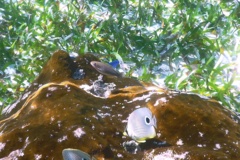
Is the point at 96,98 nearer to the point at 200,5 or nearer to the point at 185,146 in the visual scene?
the point at 185,146

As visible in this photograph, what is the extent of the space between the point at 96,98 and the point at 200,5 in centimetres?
338

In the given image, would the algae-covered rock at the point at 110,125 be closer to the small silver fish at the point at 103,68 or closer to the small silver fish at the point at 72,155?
the small silver fish at the point at 103,68

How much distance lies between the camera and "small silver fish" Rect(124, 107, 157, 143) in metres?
2.16

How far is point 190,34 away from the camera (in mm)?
4781

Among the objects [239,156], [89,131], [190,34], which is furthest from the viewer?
[190,34]

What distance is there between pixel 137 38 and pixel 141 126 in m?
2.90

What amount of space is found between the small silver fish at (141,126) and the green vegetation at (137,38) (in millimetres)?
1946

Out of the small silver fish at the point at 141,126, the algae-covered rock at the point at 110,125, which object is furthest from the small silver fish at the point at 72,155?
the small silver fish at the point at 141,126

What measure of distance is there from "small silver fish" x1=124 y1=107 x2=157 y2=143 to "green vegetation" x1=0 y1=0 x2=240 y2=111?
1.95 m

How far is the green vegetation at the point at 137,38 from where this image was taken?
14.1 feet

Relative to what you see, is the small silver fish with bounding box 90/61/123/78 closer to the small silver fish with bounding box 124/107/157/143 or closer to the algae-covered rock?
the algae-covered rock

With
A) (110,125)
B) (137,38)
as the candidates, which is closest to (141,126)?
(110,125)

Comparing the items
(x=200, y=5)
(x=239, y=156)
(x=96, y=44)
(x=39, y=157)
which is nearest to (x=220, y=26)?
(x=200, y=5)

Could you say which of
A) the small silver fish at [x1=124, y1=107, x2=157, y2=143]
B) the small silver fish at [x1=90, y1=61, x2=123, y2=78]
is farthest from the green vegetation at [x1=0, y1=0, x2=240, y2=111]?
the small silver fish at [x1=124, y1=107, x2=157, y2=143]
